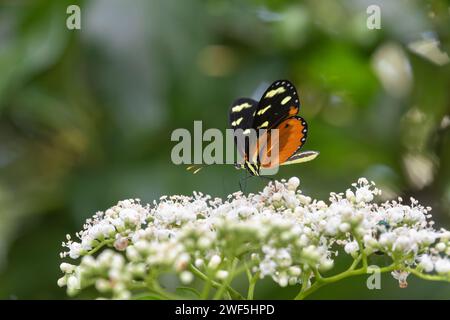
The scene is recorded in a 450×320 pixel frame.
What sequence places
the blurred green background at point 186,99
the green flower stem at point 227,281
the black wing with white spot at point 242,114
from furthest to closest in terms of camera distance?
the blurred green background at point 186,99, the black wing with white spot at point 242,114, the green flower stem at point 227,281

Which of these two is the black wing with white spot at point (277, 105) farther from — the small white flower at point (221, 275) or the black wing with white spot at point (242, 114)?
the small white flower at point (221, 275)

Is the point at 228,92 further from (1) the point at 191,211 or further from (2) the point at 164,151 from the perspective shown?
(1) the point at 191,211

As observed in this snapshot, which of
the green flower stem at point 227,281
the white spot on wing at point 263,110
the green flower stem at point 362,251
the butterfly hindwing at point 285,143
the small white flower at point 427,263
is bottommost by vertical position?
the green flower stem at point 227,281

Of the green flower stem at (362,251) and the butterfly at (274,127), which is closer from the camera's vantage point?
the green flower stem at (362,251)

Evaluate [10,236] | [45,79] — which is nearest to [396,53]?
[45,79]

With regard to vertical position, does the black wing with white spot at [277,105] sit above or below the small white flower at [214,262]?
above

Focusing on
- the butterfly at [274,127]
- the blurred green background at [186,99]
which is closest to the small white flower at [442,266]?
the butterfly at [274,127]

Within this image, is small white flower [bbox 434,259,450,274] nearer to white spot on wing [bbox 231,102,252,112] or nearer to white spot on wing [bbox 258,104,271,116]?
white spot on wing [bbox 258,104,271,116]
